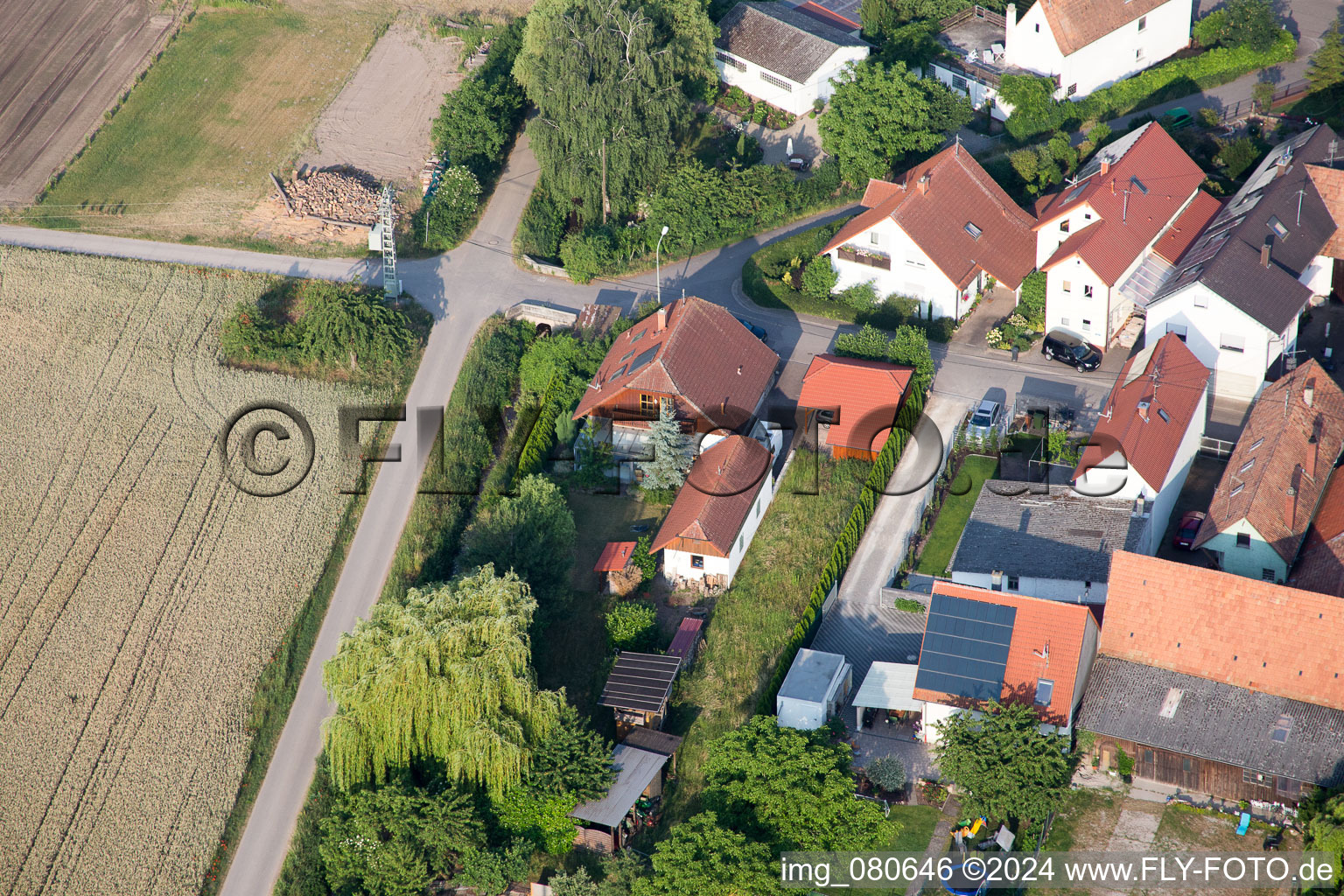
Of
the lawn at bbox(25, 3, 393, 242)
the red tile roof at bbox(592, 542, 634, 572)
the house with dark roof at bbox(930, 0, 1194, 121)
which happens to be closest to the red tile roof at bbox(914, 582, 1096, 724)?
the red tile roof at bbox(592, 542, 634, 572)

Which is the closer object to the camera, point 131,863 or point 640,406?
point 131,863

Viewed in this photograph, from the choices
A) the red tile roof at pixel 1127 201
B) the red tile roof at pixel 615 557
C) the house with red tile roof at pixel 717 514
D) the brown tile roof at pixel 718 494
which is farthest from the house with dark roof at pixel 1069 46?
the red tile roof at pixel 615 557

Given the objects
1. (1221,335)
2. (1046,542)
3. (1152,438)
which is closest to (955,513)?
(1046,542)

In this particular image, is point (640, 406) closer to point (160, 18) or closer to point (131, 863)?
point (131, 863)

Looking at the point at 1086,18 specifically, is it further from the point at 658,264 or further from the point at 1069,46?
the point at 658,264

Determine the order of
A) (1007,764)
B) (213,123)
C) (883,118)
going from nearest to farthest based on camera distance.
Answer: (1007,764) → (883,118) → (213,123)

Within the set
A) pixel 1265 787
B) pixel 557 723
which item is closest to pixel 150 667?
pixel 557 723

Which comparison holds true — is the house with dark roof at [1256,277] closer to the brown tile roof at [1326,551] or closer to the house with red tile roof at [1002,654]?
the brown tile roof at [1326,551]
